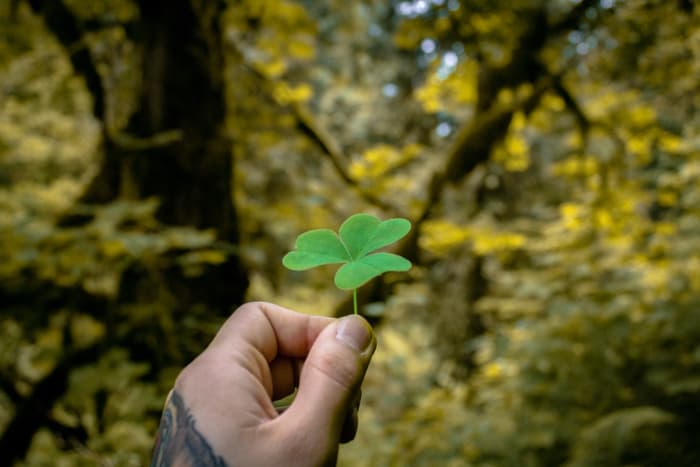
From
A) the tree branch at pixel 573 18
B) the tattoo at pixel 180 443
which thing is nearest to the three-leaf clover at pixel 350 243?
the tattoo at pixel 180 443

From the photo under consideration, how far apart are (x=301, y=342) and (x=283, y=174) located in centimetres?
621

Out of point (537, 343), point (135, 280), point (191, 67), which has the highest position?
point (191, 67)

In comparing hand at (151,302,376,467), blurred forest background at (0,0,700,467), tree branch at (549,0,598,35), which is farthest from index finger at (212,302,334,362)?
tree branch at (549,0,598,35)

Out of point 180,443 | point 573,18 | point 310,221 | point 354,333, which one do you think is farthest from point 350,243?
point 310,221

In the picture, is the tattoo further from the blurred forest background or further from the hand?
the blurred forest background

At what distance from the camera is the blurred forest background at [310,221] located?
8.14ft

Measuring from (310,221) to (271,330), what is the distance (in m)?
3.48

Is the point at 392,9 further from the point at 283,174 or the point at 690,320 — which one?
the point at 690,320

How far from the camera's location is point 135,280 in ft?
9.64

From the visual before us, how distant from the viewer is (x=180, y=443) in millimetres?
846

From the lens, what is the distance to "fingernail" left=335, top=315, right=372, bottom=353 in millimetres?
861

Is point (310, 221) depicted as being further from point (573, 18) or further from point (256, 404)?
point (256, 404)

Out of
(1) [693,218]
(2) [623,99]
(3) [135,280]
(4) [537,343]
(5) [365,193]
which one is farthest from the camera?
(1) [693,218]

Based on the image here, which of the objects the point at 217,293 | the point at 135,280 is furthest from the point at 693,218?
the point at 135,280
